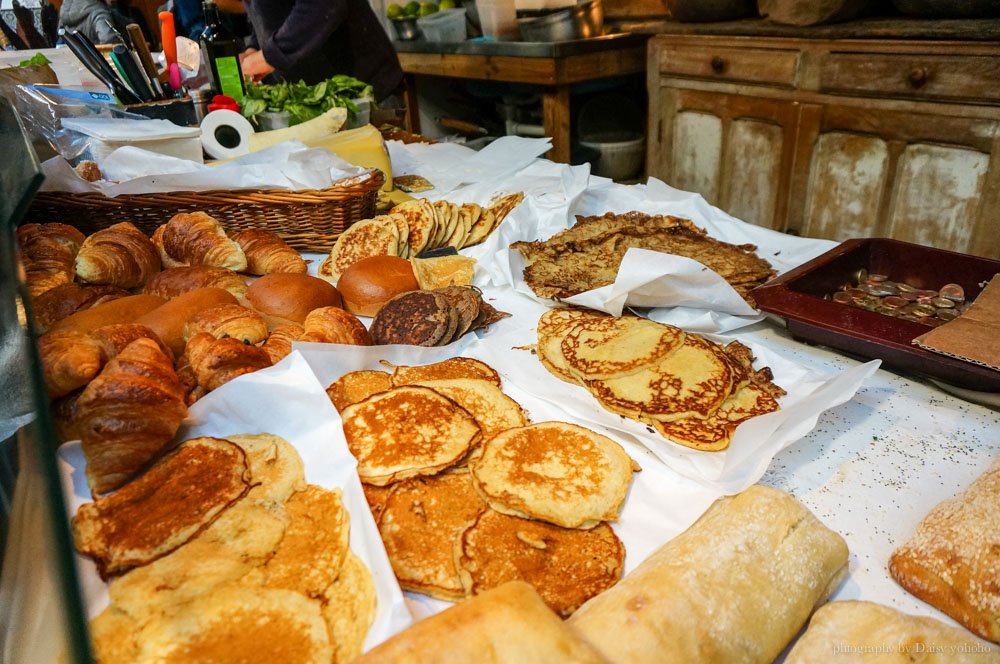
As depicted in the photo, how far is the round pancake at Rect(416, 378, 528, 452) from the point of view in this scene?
170 centimetres

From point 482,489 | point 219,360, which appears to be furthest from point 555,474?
point 219,360

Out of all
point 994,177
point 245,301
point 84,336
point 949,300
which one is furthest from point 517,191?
point 994,177

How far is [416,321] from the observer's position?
6.86ft

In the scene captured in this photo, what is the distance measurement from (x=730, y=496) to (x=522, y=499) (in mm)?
464

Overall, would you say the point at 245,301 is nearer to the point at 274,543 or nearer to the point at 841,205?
the point at 274,543

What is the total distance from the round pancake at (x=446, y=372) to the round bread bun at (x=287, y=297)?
1.43 feet

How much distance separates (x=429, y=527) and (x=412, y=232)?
168 centimetres

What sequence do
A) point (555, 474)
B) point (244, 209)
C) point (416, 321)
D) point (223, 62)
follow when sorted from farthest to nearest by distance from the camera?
point (223, 62)
point (244, 209)
point (416, 321)
point (555, 474)

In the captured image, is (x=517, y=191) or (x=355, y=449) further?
(x=517, y=191)

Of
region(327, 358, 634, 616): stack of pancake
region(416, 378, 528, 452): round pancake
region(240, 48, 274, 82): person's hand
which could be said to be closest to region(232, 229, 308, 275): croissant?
region(327, 358, 634, 616): stack of pancake

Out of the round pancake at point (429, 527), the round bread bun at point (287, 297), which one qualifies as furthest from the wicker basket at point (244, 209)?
the round pancake at point (429, 527)

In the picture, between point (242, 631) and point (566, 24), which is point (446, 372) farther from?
point (566, 24)

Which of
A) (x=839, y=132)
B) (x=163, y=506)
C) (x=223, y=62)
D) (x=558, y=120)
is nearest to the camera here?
(x=163, y=506)

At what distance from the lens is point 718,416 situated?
169cm
